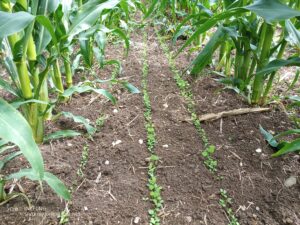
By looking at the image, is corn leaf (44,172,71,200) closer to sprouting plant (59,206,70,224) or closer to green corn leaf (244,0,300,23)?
sprouting plant (59,206,70,224)

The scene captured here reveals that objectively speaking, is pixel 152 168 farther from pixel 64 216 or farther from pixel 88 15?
pixel 88 15

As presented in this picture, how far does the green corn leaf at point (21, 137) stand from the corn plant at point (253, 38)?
726mm

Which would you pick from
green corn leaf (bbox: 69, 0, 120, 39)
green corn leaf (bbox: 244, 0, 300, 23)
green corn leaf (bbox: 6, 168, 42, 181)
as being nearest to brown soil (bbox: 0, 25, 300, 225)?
green corn leaf (bbox: 6, 168, 42, 181)

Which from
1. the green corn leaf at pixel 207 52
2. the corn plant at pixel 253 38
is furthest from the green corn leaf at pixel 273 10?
the green corn leaf at pixel 207 52

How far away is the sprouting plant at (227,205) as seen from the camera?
0.95 meters

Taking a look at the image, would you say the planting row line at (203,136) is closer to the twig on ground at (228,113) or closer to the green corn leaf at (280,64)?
the twig on ground at (228,113)

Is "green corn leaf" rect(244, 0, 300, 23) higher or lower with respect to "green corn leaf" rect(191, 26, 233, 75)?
higher

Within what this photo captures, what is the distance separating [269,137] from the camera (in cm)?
126

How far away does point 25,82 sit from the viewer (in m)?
1.08

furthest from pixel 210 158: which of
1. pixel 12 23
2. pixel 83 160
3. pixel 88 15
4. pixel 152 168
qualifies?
pixel 12 23

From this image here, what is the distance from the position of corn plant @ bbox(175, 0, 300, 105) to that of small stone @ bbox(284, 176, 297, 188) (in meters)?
0.46

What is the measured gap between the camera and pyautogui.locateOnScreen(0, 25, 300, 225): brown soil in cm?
96

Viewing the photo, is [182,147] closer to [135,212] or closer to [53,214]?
[135,212]

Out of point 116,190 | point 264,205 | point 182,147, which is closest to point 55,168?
point 116,190
